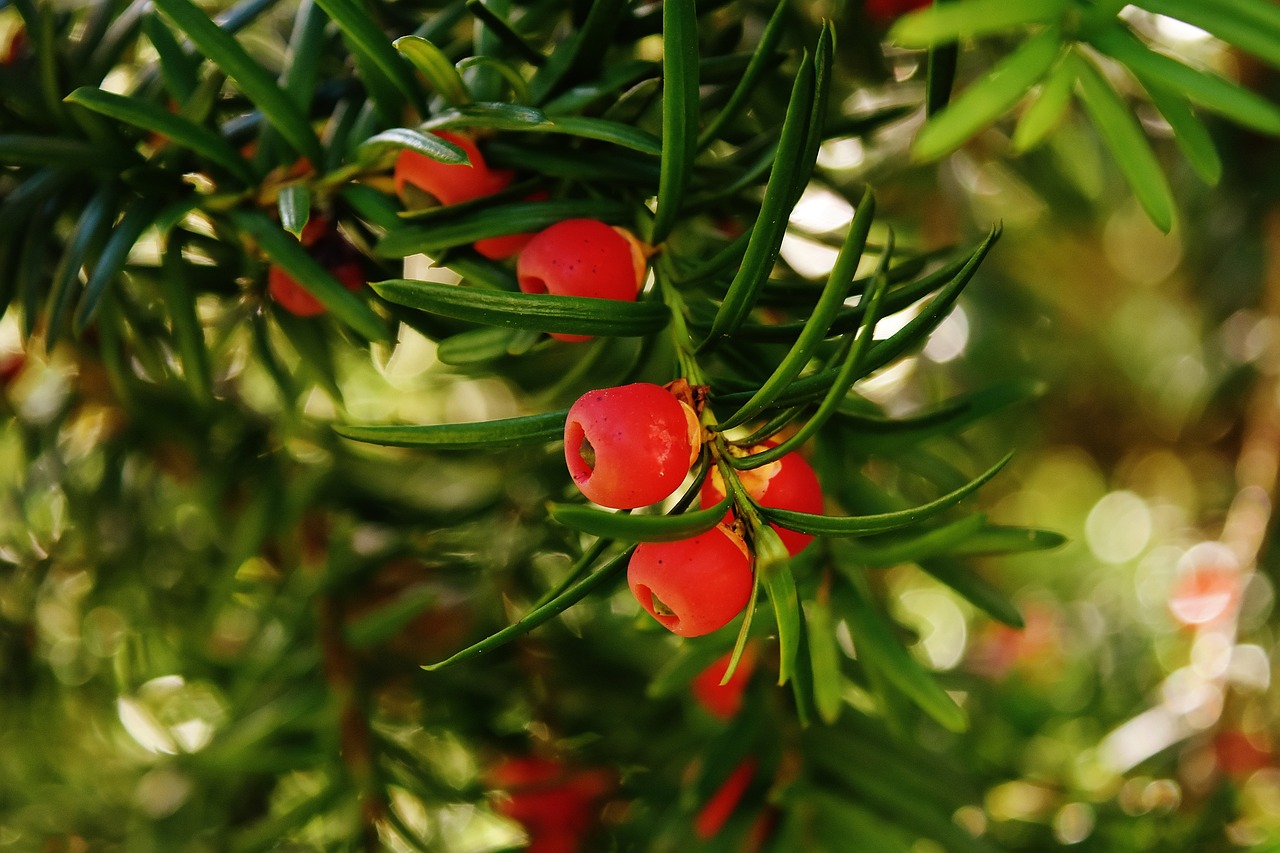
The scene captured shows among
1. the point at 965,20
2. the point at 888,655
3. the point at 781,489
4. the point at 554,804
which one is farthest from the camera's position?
the point at 554,804

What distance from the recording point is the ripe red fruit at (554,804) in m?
0.78

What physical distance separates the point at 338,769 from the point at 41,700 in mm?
384

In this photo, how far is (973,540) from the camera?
0.45m

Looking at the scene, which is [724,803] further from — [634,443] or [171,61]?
[171,61]

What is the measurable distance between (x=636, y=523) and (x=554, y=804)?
57 cm

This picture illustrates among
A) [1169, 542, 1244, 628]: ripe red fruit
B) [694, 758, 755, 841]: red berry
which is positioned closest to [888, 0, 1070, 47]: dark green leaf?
[694, 758, 755, 841]: red berry

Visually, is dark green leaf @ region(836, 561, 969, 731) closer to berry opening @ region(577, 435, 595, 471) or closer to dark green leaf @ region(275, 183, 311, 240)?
berry opening @ region(577, 435, 595, 471)

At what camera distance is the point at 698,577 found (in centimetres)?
33

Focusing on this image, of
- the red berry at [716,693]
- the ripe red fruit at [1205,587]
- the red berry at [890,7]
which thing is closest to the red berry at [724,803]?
the red berry at [716,693]

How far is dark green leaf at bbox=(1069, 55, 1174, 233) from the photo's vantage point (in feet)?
1.16

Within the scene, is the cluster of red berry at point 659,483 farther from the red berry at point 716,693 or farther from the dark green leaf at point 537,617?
the red berry at point 716,693

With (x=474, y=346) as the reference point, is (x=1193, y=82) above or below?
above

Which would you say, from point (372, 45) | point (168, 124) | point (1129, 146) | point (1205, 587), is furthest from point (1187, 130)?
point (1205, 587)

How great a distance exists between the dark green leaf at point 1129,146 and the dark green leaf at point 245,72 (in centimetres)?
36
